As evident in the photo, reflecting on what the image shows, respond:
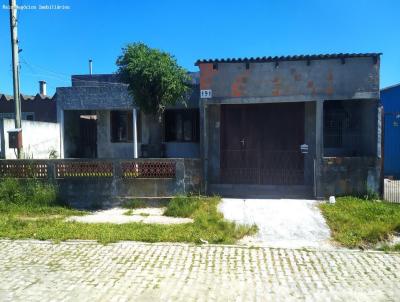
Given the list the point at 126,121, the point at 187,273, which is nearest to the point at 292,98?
the point at 187,273

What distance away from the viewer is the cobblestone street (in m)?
4.46

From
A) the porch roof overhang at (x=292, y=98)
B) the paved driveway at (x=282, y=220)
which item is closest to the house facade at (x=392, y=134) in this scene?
the porch roof overhang at (x=292, y=98)

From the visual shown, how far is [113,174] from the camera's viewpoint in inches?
376

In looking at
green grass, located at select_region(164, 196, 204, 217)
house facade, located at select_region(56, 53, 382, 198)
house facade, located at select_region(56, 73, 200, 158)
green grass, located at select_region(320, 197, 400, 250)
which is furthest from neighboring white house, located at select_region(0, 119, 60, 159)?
green grass, located at select_region(320, 197, 400, 250)

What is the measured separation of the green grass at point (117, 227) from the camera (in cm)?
684

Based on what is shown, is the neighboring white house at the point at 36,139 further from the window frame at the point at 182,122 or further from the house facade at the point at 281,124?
the window frame at the point at 182,122

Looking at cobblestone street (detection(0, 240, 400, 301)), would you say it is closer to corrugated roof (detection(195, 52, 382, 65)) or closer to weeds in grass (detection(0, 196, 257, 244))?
Result: weeds in grass (detection(0, 196, 257, 244))

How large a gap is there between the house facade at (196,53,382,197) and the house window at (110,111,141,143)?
5.42m

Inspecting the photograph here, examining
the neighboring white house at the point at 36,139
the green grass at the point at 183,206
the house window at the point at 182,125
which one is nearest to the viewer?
Result: the green grass at the point at 183,206

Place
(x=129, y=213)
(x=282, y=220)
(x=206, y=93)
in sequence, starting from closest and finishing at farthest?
(x=282, y=220), (x=129, y=213), (x=206, y=93)

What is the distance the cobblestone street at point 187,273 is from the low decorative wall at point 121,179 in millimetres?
3064

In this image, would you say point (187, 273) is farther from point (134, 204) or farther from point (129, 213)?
point (134, 204)

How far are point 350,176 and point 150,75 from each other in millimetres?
6025

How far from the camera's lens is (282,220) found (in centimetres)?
794
